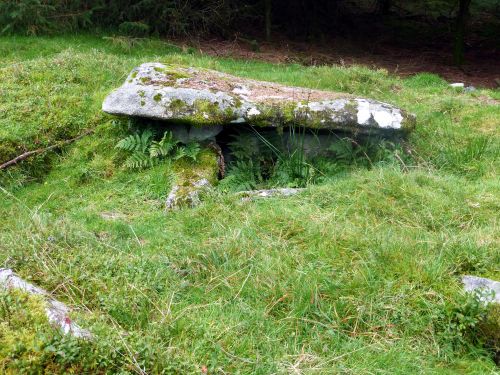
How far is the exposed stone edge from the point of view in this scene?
9.30 feet

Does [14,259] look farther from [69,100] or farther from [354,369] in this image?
[69,100]

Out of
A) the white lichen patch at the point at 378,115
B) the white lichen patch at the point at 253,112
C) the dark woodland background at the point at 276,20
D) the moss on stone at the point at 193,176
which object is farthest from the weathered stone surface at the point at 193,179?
the dark woodland background at the point at 276,20

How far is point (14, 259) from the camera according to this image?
12.1ft

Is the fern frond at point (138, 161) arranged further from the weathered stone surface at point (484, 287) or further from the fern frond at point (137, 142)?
the weathered stone surface at point (484, 287)

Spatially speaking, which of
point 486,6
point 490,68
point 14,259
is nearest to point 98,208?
point 14,259

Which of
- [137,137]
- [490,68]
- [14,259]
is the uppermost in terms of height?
[14,259]

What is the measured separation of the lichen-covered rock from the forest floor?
6.09 metres

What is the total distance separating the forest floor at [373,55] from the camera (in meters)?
13.9

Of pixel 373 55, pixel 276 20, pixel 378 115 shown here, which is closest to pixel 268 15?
pixel 276 20

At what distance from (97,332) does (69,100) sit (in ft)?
20.3

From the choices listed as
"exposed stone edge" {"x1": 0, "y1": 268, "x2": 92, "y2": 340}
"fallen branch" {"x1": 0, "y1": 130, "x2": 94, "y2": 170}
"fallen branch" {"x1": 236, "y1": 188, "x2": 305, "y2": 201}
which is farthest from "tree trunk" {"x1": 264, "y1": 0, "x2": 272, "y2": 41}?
"exposed stone edge" {"x1": 0, "y1": 268, "x2": 92, "y2": 340}

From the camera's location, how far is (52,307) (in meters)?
3.05

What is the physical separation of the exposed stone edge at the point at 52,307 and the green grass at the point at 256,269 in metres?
0.07

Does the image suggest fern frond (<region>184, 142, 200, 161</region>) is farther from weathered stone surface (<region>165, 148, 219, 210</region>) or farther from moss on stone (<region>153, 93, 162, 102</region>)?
moss on stone (<region>153, 93, 162, 102</region>)
